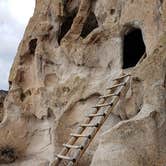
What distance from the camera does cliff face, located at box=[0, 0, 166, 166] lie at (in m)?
5.64

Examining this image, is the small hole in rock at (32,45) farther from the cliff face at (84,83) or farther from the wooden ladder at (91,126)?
the wooden ladder at (91,126)

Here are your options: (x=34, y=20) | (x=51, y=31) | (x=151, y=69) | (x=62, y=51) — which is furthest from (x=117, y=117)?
(x=34, y=20)

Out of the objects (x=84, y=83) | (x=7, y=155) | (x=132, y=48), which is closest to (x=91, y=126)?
(x=84, y=83)

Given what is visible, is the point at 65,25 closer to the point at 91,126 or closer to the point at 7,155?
the point at 7,155

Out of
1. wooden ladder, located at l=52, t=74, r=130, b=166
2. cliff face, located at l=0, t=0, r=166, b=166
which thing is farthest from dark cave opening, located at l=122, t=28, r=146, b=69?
wooden ladder, located at l=52, t=74, r=130, b=166

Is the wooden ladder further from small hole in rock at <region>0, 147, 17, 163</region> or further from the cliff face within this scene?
small hole in rock at <region>0, 147, 17, 163</region>

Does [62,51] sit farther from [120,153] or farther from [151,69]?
[120,153]

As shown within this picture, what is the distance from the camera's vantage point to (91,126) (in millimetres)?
6402

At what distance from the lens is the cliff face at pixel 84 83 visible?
18.5 feet

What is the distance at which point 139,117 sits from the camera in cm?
575

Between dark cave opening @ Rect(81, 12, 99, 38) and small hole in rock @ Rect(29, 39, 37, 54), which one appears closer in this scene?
dark cave opening @ Rect(81, 12, 99, 38)

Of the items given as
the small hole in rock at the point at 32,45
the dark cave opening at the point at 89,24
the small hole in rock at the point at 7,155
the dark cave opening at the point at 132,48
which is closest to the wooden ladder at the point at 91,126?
the dark cave opening at the point at 132,48

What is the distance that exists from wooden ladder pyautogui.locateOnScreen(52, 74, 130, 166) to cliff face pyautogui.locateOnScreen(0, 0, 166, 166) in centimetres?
20

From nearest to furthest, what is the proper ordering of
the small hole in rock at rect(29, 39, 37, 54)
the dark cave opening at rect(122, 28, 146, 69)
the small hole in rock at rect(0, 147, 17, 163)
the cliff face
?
the cliff face, the dark cave opening at rect(122, 28, 146, 69), the small hole in rock at rect(0, 147, 17, 163), the small hole in rock at rect(29, 39, 37, 54)
